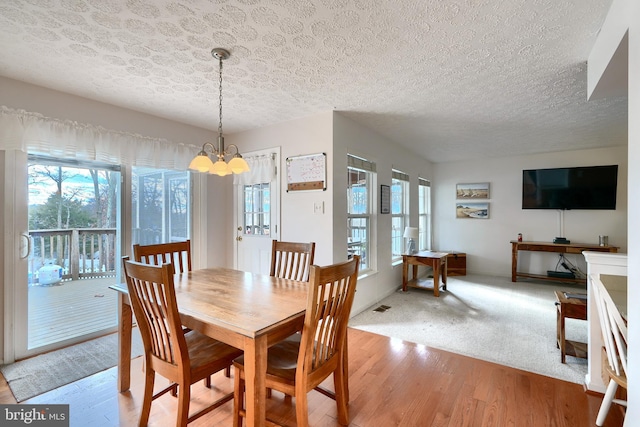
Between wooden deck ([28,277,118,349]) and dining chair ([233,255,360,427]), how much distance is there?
88.8 inches

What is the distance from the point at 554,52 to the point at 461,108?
107cm

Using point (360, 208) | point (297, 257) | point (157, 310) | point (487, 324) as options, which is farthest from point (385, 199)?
point (157, 310)

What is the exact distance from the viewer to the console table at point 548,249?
14.7 feet

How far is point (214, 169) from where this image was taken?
1991 millimetres

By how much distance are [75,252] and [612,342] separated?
Result: 13.8ft

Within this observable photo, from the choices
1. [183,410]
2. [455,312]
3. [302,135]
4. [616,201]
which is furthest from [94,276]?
[616,201]

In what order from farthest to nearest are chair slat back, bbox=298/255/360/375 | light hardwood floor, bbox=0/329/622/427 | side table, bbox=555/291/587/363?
side table, bbox=555/291/587/363
light hardwood floor, bbox=0/329/622/427
chair slat back, bbox=298/255/360/375

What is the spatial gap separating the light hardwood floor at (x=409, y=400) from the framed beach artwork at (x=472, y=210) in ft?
13.3

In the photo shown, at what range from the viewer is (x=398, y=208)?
15.7ft

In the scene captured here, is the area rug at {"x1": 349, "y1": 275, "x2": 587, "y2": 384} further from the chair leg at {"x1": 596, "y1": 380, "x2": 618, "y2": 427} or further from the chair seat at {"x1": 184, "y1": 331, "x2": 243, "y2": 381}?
the chair seat at {"x1": 184, "y1": 331, "x2": 243, "y2": 381}

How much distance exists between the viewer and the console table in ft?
14.7

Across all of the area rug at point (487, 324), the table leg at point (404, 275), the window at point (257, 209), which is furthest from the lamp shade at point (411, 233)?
the window at point (257, 209)

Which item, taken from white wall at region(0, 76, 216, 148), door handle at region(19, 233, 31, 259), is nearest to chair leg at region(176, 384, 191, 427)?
door handle at region(19, 233, 31, 259)

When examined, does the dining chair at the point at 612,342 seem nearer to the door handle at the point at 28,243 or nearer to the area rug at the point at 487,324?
the area rug at the point at 487,324
